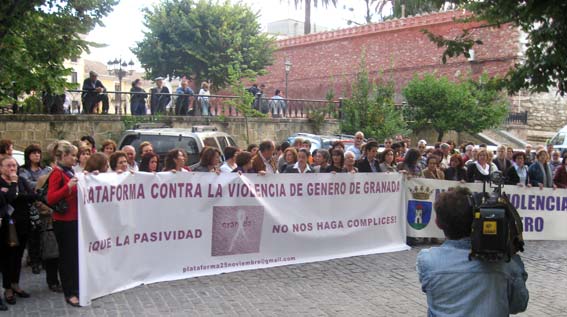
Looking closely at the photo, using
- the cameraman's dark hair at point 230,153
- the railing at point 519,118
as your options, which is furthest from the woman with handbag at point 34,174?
the railing at point 519,118

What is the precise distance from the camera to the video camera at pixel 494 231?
304 cm

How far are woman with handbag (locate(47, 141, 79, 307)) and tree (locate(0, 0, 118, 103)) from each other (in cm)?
356

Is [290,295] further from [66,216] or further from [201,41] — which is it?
[201,41]

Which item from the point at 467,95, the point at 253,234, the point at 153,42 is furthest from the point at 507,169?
the point at 153,42

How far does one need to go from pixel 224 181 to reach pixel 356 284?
2093mm

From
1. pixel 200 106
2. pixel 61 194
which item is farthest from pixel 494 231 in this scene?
pixel 200 106

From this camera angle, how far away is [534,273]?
8609 millimetres

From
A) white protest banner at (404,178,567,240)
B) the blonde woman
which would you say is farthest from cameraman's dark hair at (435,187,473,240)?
the blonde woman

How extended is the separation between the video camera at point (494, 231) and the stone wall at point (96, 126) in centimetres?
1667

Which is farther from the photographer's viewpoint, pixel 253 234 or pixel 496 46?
pixel 496 46

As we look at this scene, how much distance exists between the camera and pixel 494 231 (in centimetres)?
303

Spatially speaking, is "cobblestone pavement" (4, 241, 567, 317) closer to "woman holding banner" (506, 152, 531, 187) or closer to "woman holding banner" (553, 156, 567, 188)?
"woman holding banner" (506, 152, 531, 187)

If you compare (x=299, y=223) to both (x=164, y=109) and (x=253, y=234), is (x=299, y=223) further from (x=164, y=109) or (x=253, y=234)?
(x=164, y=109)

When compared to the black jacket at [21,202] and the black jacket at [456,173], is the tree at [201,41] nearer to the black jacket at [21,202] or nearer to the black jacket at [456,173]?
the black jacket at [456,173]
